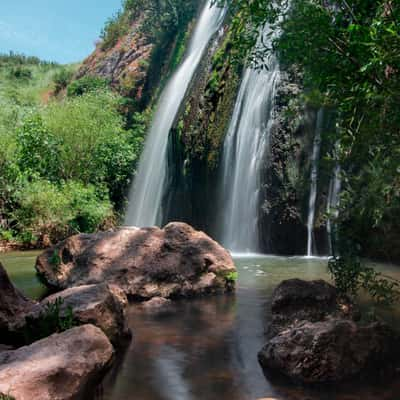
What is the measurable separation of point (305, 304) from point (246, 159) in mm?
9799

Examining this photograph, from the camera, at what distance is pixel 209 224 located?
18.3m

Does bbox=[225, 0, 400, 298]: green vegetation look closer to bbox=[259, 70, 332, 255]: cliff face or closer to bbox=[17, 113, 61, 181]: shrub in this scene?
bbox=[259, 70, 332, 255]: cliff face

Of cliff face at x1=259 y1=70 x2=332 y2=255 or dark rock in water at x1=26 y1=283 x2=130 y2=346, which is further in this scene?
cliff face at x1=259 y1=70 x2=332 y2=255

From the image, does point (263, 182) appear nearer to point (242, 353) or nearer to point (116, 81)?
point (242, 353)

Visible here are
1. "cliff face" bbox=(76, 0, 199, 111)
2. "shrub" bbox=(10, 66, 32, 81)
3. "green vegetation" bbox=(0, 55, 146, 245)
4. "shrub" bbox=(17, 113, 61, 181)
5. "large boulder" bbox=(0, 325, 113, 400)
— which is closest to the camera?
"large boulder" bbox=(0, 325, 113, 400)

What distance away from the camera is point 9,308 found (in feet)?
22.0

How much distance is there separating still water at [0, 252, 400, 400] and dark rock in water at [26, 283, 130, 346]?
26 cm

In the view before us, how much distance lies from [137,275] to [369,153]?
549cm

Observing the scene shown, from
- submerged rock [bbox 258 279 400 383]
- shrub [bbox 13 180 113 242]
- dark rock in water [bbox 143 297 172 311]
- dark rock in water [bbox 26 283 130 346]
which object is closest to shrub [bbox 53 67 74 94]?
shrub [bbox 13 180 113 242]

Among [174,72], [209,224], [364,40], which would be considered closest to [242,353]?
[364,40]

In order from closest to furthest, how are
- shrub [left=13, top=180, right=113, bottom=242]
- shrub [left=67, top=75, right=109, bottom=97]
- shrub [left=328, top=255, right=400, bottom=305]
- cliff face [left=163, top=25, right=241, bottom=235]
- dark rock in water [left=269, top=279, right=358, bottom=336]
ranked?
1. shrub [left=328, top=255, right=400, bottom=305]
2. dark rock in water [left=269, top=279, right=358, bottom=336]
3. cliff face [left=163, top=25, right=241, bottom=235]
4. shrub [left=13, top=180, right=113, bottom=242]
5. shrub [left=67, top=75, right=109, bottom=97]

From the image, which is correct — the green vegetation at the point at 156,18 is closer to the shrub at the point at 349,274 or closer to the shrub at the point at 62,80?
the shrub at the point at 62,80

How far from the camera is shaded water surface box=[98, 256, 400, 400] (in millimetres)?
4727

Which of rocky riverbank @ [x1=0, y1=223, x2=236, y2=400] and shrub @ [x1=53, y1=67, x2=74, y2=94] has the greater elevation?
shrub @ [x1=53, y1=67, x2=74, y2=94]
